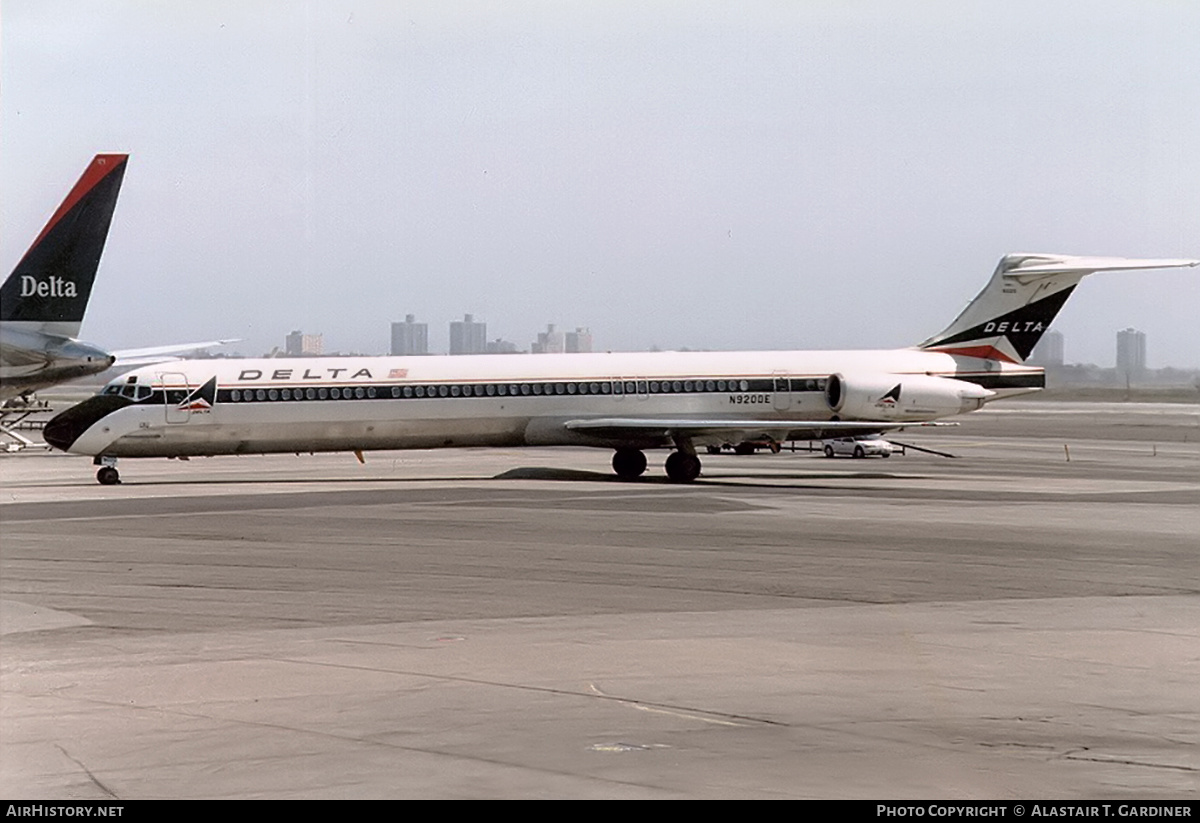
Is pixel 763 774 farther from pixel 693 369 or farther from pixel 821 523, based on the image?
pixel 693 369

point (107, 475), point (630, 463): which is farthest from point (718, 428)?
point (107, 475)

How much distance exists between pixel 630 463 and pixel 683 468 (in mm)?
2236

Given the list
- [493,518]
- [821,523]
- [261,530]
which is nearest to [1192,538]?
[821,523]

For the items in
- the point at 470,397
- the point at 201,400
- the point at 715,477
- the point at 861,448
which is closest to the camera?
the point at 201,400

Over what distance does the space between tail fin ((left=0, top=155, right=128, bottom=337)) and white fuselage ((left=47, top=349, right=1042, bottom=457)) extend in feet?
92.8

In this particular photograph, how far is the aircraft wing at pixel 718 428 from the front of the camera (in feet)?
126

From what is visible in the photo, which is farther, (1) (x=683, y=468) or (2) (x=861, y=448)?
(2) (x=861, y=448)

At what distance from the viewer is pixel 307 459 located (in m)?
52.8

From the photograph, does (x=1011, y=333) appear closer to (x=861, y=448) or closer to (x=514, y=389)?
(x=861, y=448)

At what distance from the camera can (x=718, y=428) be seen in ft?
127

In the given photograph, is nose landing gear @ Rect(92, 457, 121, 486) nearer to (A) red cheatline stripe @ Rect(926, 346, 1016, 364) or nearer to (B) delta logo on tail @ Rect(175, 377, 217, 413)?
(B) delta logo on tail @ Rect(175, 377, 217, 413)

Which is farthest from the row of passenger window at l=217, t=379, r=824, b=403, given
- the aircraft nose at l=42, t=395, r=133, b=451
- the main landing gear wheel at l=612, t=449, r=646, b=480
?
the aircraft nose at l=42, t=395, r=133, b=451

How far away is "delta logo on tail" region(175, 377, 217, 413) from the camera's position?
3553cm

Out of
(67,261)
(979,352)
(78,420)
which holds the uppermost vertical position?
(67,261)
